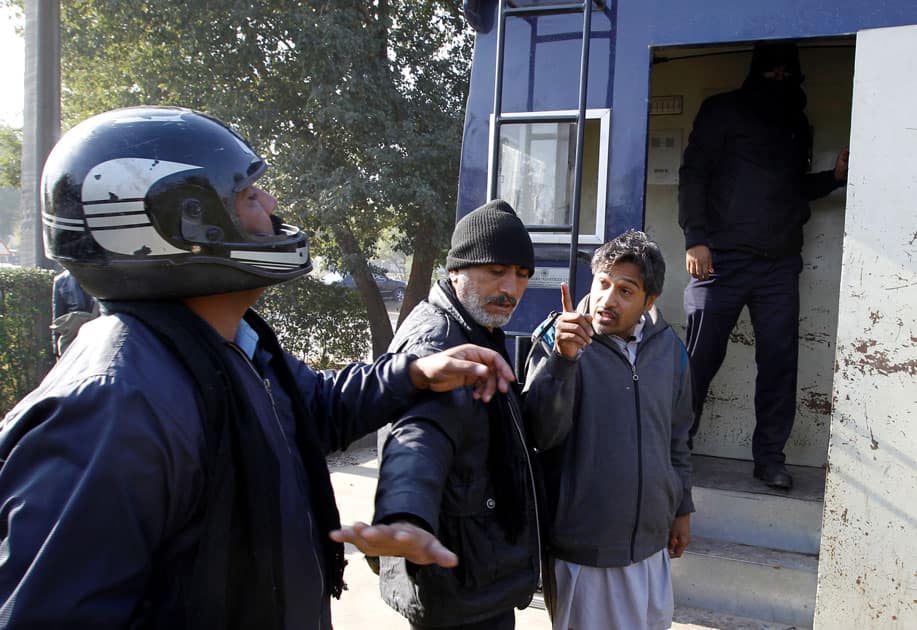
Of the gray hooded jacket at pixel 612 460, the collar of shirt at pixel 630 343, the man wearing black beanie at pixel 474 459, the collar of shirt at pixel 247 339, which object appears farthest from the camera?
the collar of shirt at pixel 630 343

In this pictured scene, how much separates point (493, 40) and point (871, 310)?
2.05m

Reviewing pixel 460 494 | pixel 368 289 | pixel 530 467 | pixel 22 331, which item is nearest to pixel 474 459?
pixel 460 494

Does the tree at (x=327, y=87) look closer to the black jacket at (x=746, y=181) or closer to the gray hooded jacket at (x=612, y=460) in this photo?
the black jacket at (x=746, y=181)

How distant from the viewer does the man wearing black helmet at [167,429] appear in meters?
0.99

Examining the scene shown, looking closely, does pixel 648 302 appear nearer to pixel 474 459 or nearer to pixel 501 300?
pixel 501 300

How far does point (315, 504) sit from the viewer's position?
1385 mm

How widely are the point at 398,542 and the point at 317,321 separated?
884 cm

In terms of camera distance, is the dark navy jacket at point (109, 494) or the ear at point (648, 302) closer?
the dark navy jacket at point (109, 494)

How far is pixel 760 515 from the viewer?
358 centimetres

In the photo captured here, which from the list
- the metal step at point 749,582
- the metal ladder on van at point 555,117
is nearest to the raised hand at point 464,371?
the metal ladder on van at point 555,117

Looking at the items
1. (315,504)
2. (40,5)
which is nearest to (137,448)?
(315,504)

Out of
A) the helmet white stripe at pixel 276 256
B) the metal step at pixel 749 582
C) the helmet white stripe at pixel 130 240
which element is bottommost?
the metal step at pixel 749 582

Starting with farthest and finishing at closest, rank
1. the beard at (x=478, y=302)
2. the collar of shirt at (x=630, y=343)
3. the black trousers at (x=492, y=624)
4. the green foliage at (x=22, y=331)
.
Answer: the green foliage at (x=22, y=331) → the collar of shirt at (x=630, y=343) → the beard at (x=478, y=302) → the black trousers at (x=492, y=624)

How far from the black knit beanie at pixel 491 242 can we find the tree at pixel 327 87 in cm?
592
